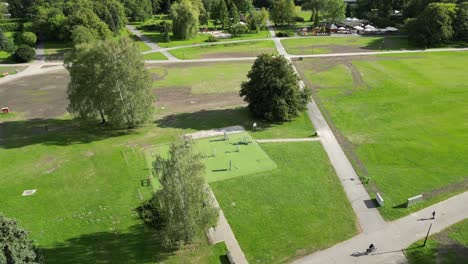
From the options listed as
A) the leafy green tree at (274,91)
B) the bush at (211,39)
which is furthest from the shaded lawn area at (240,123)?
the bush at (211,39)

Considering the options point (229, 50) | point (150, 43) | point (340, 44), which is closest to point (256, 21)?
point (229, 50)

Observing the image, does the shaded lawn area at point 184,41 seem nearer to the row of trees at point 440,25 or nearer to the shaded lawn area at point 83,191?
the row of trees at point 440,25

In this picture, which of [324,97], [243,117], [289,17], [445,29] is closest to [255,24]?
[289,17]

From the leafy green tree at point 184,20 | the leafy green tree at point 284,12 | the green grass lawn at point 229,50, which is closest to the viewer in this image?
the green grass lawn at point 229,50

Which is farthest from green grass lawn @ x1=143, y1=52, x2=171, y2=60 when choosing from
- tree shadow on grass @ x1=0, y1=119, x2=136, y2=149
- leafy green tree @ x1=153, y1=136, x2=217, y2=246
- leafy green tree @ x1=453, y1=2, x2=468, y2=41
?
leafy green tree @ x1=453, y1=2, x2=468, y2=41

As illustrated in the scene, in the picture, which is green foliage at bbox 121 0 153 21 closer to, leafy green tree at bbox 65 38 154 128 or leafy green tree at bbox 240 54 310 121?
leafy green tree at bbox 65 38 154 128

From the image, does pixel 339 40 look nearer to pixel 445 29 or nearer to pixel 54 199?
pixel 445 29
